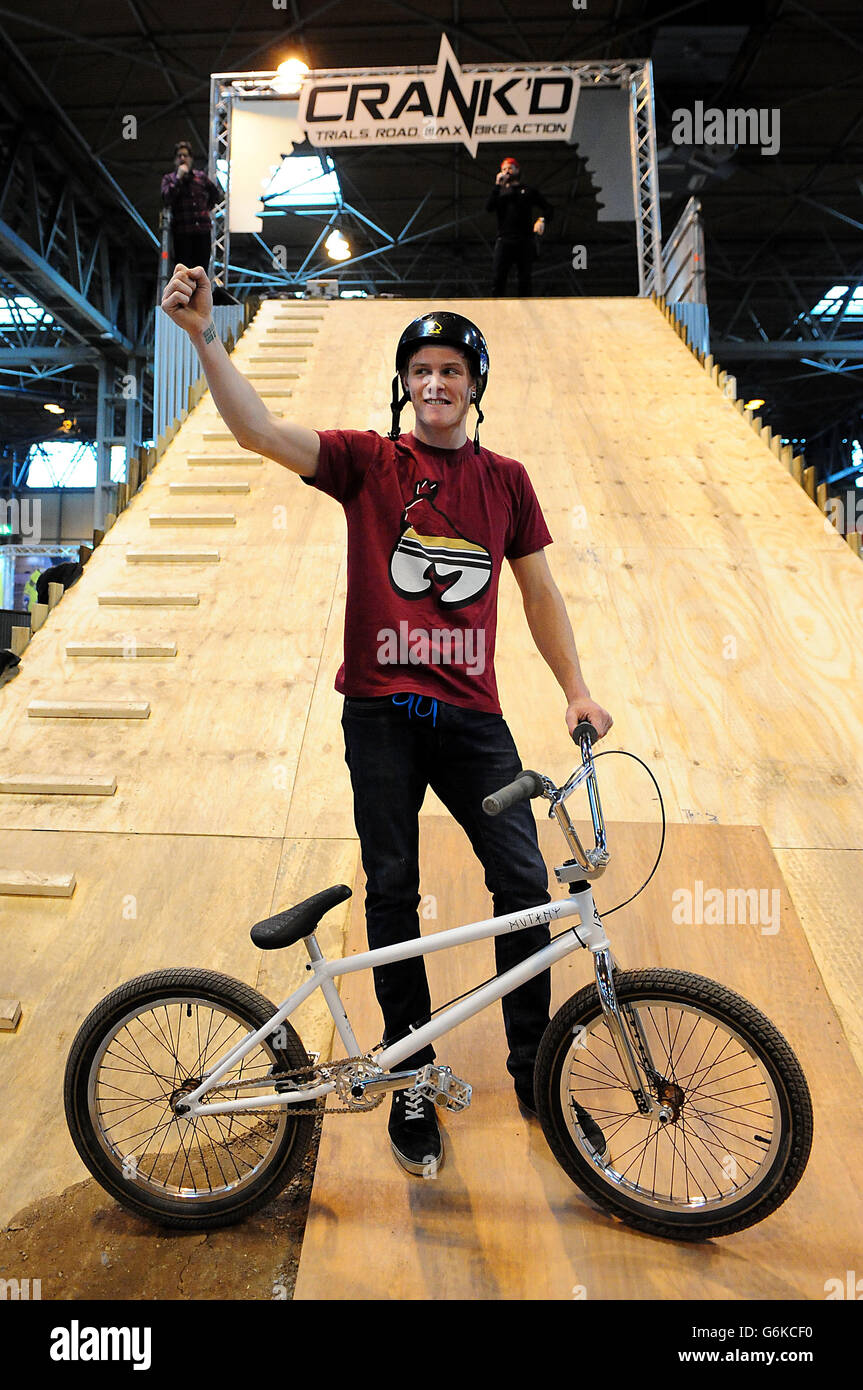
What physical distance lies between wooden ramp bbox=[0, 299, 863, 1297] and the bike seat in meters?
0.63

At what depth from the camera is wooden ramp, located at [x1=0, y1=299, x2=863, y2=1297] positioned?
249 cm

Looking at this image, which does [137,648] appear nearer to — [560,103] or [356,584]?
[356,584]

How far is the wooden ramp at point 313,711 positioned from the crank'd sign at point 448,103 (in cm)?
537

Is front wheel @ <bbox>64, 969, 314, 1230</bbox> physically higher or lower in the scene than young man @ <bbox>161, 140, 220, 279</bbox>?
lower

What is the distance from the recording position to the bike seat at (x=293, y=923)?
5.43 ft

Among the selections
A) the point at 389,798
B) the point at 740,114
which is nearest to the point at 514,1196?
the point at 389,798

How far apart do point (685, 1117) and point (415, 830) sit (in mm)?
804

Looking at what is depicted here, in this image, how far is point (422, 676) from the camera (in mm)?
1867

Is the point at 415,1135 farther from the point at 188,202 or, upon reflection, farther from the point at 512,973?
the point at 188,202

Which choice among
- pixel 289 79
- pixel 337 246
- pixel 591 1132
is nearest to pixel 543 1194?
pixel 591 1132

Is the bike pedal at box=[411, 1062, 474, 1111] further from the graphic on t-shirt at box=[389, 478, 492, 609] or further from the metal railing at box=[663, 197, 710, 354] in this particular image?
the metal railing at box=[663, 197, 710, 354]

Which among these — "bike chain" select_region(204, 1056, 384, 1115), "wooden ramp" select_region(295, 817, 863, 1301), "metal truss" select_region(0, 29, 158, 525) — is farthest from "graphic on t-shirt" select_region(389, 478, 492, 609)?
"metal truss" select_region(0, 29, 158, 525)

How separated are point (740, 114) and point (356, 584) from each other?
45.5 feet
